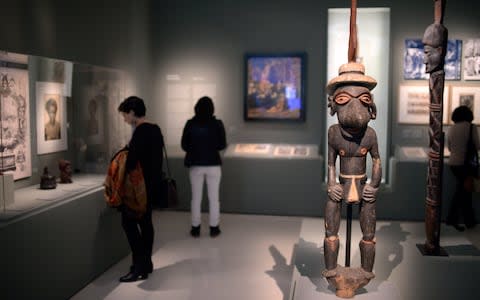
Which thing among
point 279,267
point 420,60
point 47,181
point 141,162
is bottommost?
point 279,267

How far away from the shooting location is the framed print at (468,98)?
26.1 ft

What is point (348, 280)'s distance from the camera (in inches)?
143

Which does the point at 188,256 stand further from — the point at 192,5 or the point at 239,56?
the point at 192,5

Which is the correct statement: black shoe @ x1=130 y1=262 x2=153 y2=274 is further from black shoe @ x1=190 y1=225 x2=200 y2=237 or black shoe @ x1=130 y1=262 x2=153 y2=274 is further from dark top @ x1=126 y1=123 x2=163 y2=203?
black shoe @ x1=190 y1=225 x2=200 y2=237

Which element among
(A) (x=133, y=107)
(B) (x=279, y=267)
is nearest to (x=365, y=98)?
(A) (x=133, y=107)

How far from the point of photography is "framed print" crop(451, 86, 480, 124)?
7.94 meters

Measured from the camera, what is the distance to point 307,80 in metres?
8.41

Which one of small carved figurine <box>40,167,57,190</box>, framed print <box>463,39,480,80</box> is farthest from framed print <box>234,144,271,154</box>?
small carved figurine <box>40,167,57,190</box>

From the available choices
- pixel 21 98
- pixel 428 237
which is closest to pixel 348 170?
pixel 428 237

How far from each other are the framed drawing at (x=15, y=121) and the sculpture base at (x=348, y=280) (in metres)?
2.65

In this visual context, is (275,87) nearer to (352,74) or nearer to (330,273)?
(352,74)

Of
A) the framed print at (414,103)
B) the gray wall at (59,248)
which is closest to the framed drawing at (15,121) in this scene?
the gray wall at (59,248)

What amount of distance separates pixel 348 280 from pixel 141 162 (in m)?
2.28

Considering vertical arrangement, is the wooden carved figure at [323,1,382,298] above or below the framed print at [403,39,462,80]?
below
